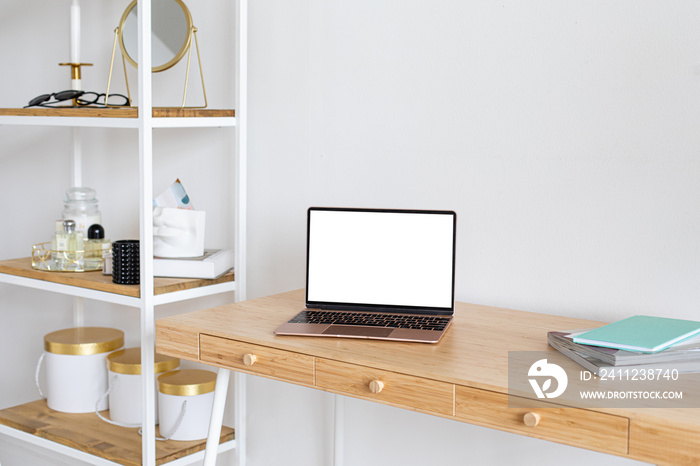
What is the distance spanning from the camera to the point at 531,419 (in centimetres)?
105

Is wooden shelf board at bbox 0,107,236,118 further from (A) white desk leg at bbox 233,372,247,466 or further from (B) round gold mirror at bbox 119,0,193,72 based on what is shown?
(A) white desk leg at bbox 233,372,247,466

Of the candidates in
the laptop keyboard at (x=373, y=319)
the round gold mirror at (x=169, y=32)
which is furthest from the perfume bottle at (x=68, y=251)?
the laptop keyboard at (x=373, y=319)

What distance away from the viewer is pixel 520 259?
5.22ft

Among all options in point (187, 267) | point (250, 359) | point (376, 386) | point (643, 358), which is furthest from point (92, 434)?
point (643, 358)

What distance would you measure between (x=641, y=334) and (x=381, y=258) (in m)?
0.53

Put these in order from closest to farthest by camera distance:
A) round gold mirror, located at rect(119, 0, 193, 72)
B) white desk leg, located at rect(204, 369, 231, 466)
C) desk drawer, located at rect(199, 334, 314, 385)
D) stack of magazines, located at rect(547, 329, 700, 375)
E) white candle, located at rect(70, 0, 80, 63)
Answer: stack of magazines, located at rect(547, 329, 700, 375) < desk drawer, located at rect(199, 334, 314, 385) < white desk leg, located at rect(204, 369, 231, 466) < round gold mirror, located at rect(119, 0, 193, 72) < white candle, located at rect(70, 0, 80, 63)

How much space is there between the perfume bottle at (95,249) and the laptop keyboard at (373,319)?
28.7 inches

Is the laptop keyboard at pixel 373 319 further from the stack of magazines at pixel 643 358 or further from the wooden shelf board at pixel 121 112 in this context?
the wooden shelf board at pixel 121 112

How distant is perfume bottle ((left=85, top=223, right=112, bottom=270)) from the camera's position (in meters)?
1.97

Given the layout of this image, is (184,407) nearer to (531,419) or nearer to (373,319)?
(373,319)

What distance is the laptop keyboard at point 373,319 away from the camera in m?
1.42

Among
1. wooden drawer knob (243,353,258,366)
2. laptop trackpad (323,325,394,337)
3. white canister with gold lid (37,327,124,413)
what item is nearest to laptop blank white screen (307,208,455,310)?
→ laptop trackpad (323,325,394,337)

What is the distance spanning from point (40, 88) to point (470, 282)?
5.33ft

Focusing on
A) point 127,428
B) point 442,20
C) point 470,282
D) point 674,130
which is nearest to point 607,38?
point 674,130
